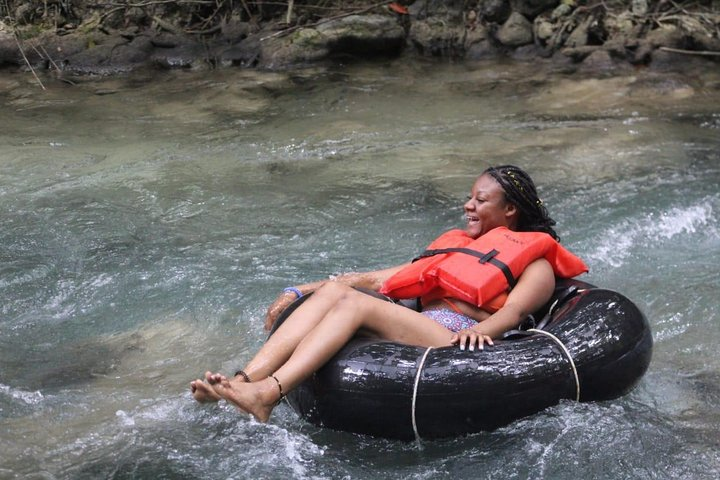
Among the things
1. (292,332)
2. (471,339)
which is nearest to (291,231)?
(292,332)

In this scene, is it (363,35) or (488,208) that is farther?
(363,35)

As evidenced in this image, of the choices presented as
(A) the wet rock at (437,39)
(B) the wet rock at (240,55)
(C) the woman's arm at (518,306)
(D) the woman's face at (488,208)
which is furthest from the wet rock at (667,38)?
(C) the woman's arm at (518,306)

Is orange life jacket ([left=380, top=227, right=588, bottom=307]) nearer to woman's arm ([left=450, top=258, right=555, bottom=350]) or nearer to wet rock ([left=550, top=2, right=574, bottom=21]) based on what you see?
woman's arm ([left=450, top=258, right=555, bottom=350])

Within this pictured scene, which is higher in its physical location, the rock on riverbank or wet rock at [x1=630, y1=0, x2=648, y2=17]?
wet rock at [x1=630, y1=0, x2=648, y2=17]

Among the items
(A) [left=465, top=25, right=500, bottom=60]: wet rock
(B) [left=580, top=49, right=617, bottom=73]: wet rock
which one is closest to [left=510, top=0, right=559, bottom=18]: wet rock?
(A) [left=465, top=25, right=500, bottom=60]: wet rock

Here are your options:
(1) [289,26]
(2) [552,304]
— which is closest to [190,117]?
(1) [289,26]

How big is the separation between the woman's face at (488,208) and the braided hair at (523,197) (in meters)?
0.03

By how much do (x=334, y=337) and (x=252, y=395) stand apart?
399 mm

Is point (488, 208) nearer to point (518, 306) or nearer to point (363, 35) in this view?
point (518, 306)

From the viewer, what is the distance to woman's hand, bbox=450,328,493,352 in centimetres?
359

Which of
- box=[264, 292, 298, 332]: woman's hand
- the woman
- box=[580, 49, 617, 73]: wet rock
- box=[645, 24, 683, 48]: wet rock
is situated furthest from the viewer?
box=[645, 24, 683, 48]: wet rock

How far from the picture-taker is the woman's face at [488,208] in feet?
13.8

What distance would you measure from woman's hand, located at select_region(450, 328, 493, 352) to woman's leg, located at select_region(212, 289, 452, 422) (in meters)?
0.17

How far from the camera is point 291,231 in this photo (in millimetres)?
6094
